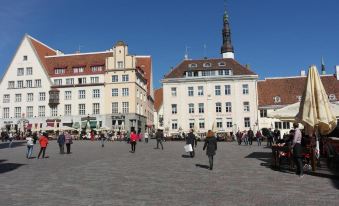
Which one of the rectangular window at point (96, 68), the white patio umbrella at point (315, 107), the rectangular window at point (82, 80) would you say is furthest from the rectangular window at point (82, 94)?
the white patio umbrella at point (315, 107)

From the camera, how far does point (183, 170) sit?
14.5m

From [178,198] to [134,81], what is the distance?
56.3 metres

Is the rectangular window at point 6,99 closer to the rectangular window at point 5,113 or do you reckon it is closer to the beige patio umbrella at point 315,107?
the rectangular window at point 5,113

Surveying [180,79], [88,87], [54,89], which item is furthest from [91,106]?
[180,79]

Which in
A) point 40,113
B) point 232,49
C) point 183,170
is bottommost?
point 183,170

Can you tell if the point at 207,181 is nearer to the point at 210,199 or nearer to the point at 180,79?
the point at 210,199

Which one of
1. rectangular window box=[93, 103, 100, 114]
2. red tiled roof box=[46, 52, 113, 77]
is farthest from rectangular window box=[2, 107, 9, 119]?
rectangular window box=[93, 103, 100, 114]

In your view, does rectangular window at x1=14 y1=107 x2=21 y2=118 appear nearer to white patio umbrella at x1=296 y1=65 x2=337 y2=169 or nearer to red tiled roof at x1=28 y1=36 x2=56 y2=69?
red tiled roof at x1=28 y1=36 x2=56 y2=69

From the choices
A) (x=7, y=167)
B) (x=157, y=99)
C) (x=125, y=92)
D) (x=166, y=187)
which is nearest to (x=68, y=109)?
(x=125, y=92)

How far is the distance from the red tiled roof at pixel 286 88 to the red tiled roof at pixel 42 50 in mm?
40390

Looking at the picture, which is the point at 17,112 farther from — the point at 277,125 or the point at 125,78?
the point at 277,125

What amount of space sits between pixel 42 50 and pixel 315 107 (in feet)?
226

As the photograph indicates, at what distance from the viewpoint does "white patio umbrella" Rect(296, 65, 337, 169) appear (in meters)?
12.8

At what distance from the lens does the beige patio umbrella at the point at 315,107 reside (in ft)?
42.0
